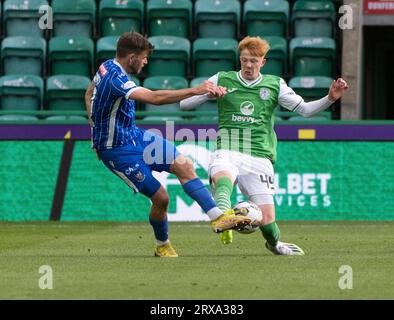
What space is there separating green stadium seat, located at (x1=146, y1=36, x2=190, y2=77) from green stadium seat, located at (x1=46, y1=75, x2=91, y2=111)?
1.21 metres

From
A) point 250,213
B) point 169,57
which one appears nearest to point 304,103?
point 250,213

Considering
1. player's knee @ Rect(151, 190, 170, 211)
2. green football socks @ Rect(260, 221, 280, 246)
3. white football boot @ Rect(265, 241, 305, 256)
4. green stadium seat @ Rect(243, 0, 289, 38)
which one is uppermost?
green stadium seat @ Rect(243, 0, 289, 38)

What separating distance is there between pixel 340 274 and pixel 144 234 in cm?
576

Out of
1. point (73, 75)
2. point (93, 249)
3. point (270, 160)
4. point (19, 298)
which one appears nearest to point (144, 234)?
point (93, 249)

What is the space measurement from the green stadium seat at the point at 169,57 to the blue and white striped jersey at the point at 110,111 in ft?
29.1

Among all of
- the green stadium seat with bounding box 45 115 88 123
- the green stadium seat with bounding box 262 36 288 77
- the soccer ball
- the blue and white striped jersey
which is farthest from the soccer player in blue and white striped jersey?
the green stadium seat with bounding box 262 36 288 77

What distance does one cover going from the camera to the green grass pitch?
26.6ft

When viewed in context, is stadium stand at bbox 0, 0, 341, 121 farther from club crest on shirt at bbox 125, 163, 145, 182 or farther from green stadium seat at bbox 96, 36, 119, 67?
club crest on shirt at bbox 125, 163, 145, 182

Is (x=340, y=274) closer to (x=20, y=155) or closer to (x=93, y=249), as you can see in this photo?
(x=93, y=249)

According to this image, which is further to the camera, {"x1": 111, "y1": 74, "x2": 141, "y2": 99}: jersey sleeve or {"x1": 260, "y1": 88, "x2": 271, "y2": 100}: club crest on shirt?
{"x1": 260, "y1": 88, "x2": 271, "y2": 100}: club crest on shirt

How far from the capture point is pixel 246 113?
11.2 meters

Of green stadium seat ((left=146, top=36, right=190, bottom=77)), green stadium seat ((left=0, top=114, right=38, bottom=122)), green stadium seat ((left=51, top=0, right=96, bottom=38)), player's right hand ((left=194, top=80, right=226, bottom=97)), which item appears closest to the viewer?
player's right hand ((left=194, top=80, right=226, bottom=97))

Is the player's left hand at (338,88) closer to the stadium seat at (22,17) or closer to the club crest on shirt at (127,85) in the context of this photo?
the club crest on shirt at (127,85)

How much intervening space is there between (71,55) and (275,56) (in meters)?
3.22
